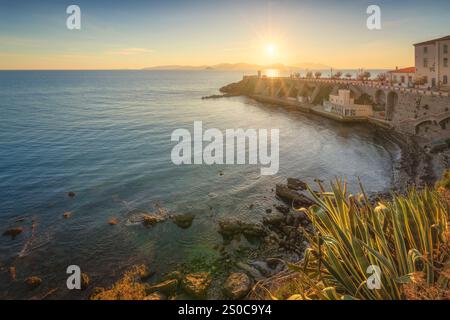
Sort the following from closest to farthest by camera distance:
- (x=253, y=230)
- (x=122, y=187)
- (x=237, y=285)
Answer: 1. (x=237, y=285)
2. (x=253, y=230)
3. (x=122, y=187)

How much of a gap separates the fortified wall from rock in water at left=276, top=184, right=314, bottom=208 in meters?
26.6

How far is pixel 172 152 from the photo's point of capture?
145ft

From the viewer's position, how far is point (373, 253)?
5.15 metres

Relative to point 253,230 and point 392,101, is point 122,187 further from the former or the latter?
point 392,101

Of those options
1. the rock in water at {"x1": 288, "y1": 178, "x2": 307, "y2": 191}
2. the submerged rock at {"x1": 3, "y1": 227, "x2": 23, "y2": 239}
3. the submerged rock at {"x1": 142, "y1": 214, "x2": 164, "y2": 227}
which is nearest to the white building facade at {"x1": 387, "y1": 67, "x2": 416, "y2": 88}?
the rock in water at {"x1": 288, "y1": 178, "x2": 307, "y2": 191}

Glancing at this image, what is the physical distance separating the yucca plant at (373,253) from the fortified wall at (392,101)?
42495 millimetres

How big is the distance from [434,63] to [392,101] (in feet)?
29.4

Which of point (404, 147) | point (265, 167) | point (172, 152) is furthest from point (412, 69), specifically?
point (172, 152)

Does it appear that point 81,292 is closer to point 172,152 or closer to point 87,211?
point 87,211

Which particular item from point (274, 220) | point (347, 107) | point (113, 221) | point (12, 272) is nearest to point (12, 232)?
point (12, 272)

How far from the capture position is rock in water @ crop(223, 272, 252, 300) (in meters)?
16.0

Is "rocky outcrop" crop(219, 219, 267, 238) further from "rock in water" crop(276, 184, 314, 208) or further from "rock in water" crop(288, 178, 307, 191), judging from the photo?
"rock in water" crop(288, 178, 307, 191)

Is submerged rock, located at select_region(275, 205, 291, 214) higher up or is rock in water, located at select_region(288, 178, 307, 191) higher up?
rock in water, located at select_region(288, 178, 307, 191)

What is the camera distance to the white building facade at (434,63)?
157 feet
